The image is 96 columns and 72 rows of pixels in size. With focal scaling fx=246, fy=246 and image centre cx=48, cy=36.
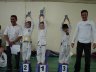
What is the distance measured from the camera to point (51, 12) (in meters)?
7.52

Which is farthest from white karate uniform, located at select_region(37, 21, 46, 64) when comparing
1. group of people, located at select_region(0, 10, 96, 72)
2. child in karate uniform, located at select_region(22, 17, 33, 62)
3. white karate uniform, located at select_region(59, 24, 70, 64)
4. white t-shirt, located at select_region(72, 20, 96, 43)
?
white t-shirt, located at select_region(72, 20, 96, 43)

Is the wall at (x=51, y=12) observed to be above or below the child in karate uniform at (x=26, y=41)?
above

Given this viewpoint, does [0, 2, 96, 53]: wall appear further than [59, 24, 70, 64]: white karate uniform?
Yes

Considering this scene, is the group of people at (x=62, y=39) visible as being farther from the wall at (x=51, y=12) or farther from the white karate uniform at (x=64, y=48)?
the wall at (x=51, y=12)

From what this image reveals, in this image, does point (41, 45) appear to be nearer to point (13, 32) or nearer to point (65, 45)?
point (65, 45)

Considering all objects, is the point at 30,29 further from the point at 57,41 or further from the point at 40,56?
the point at 57,41

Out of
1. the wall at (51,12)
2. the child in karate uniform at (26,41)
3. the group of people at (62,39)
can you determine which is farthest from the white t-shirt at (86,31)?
the wall at (51,12)

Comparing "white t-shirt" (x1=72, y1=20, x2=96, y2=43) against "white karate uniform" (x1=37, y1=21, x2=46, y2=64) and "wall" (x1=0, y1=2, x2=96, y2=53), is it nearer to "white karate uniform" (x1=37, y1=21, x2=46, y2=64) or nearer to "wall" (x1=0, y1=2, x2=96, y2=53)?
"white karate uniform" (x1=37, y1=21, x2=46, y2=64)

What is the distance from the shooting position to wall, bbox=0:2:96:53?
7427 millimetres

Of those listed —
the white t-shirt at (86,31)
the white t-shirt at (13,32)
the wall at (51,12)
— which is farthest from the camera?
the wall at (51,12)

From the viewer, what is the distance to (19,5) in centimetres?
744

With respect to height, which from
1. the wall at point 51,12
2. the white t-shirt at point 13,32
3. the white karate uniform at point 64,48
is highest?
the wall at point 51,12

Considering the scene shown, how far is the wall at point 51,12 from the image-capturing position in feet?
24.4

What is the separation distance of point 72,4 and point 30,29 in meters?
2.89
